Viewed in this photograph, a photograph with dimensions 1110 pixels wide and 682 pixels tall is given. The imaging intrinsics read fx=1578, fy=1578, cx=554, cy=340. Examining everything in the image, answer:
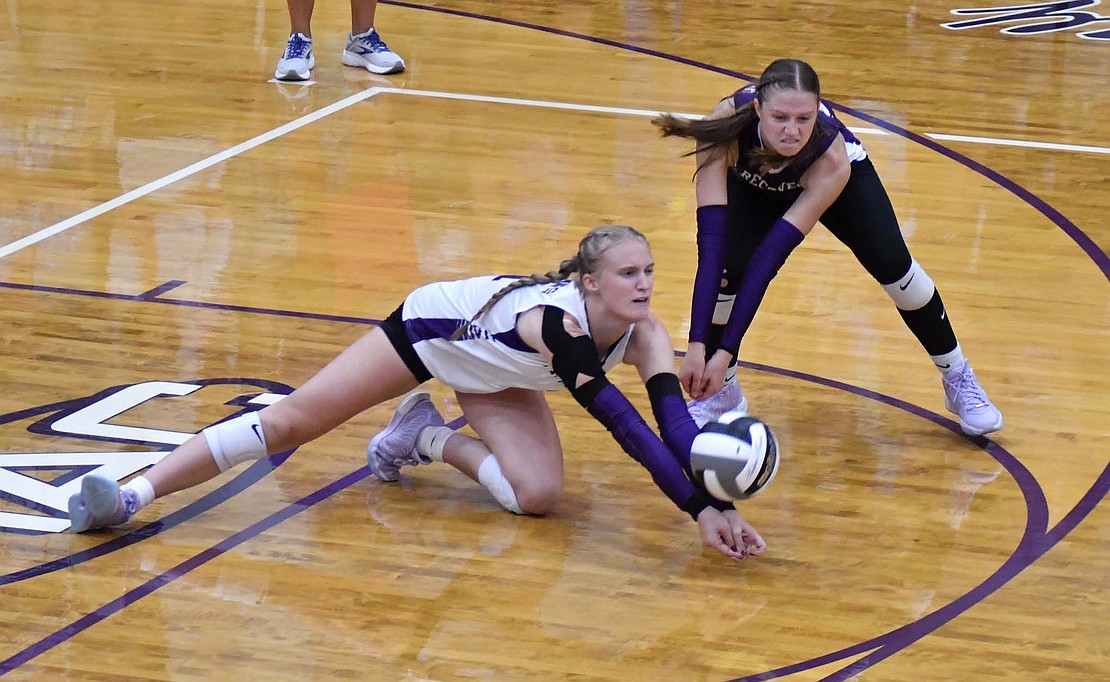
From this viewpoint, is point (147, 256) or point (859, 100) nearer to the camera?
point (147, 256)

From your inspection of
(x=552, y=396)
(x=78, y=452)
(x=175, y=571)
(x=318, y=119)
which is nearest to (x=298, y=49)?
(x=318, y=119)

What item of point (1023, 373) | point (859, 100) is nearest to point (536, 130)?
point (859, 100)

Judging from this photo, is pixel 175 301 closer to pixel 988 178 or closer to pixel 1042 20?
pixel 988 178

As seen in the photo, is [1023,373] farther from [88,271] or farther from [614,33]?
[614,33]

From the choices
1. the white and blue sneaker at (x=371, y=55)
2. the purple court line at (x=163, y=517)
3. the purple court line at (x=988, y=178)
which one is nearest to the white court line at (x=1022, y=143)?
A: the purple court line at (x=988, y=178)

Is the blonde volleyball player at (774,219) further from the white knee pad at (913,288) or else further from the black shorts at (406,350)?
the black shorts at (406,350)

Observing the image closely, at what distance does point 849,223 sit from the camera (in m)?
4.57

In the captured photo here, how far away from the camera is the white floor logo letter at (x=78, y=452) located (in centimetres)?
409

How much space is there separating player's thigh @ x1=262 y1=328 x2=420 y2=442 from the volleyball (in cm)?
84

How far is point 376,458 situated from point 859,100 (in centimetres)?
489

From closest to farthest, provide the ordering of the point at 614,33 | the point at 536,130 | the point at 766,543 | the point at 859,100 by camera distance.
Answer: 1. the point at 766,543
2. the point at 536,130
3. the point at 859,100
4. the point at 614,33

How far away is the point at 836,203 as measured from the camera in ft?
14.9

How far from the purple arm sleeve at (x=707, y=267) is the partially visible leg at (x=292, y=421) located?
0.78m

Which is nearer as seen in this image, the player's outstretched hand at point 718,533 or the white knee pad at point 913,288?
the player's outstretched hand at point 718,533
